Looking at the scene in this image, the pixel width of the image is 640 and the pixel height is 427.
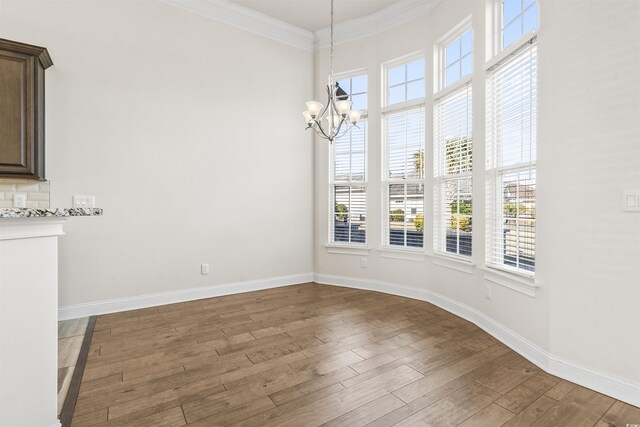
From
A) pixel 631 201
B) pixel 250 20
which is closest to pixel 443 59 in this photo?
pixel 250 20

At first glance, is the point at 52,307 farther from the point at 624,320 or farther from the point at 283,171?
the point at 283,171

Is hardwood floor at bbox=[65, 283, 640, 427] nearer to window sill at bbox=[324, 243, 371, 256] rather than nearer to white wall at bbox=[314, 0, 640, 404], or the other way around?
white wall at bbox=[314, 0, 640, 404]

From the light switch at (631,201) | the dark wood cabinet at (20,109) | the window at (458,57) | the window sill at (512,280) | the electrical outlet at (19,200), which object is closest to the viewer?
the light switch at (631,201)

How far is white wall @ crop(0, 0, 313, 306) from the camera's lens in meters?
3.31

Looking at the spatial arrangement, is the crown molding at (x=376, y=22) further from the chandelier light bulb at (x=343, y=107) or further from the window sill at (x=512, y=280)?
the window sill at (x=512, y=280)

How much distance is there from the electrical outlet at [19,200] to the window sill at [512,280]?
431 cm

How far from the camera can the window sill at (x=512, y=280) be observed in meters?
2.49

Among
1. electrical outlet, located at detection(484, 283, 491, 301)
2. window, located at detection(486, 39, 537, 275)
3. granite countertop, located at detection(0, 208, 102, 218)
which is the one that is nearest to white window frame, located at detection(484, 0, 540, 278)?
window, located at detection(486, 39, 537, 275)

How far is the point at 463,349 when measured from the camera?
2668 mm

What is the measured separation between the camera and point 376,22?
14.3 ft

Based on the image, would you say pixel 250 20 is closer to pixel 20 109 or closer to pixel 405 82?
pixel 405 82

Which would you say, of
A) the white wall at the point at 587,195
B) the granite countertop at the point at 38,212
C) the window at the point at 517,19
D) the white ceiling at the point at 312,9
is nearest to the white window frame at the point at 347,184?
the white ceiling at the point at 312,9

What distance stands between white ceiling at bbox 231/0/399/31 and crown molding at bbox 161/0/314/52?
0.07 m

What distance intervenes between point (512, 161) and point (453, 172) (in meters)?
0.88
